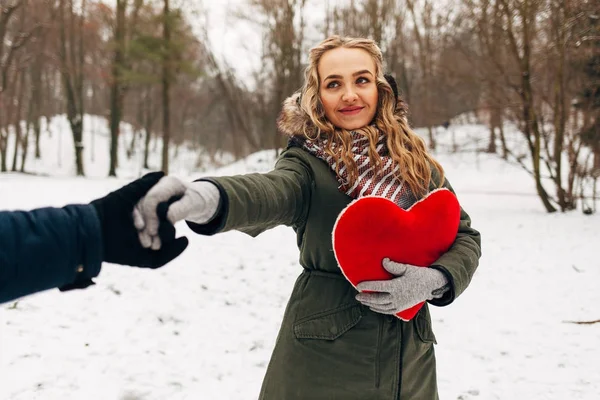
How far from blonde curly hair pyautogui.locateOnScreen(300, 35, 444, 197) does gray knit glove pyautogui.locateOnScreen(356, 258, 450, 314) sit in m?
0.32

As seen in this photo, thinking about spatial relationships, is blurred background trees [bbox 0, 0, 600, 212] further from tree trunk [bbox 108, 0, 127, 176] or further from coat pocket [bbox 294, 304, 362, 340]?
coat pocket [bbox 294, 304, 362, 340]

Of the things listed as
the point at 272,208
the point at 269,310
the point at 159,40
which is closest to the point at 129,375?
the point at 269,310

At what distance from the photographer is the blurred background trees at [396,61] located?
31.8ft

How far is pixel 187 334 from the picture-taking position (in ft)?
14.2

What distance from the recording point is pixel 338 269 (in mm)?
1477

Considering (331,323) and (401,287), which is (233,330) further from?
(401,287)

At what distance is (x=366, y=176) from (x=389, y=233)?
0.84ft

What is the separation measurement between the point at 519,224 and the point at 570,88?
3.71 meters

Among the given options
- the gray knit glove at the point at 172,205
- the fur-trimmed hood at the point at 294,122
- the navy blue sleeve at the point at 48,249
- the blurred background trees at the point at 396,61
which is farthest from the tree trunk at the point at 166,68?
the navy blue sleeve at the point at 48,249

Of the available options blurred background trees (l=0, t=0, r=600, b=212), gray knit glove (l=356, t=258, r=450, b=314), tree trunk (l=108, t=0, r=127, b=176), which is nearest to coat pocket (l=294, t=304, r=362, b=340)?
gray knit glove (l=356, t=258, r=450, b=314)

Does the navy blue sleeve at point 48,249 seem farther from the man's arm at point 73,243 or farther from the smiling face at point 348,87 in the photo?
the smiling face at point 348,87

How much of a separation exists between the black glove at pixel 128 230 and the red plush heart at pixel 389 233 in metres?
0.55

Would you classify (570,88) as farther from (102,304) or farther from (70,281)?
(70,281)

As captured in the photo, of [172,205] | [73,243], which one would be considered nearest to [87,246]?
[73,243]
